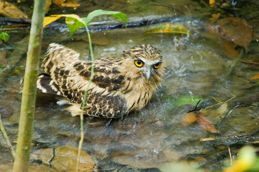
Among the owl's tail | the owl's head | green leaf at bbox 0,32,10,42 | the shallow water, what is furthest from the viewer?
green leaf at bbox 0,32,10,42

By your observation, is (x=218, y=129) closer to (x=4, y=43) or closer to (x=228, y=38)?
(x=228, y=38)

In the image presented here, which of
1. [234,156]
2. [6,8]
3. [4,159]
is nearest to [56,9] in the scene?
[6,8]

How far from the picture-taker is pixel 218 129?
469cm

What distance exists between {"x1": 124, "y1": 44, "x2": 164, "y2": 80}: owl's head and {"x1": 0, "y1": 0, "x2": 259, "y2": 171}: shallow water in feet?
1.21

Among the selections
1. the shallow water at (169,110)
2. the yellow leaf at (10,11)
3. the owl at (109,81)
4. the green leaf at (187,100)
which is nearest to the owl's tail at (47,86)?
the owl at (109,81)

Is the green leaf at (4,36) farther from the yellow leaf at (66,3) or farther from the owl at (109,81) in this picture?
the yellow leaf at (66,3)

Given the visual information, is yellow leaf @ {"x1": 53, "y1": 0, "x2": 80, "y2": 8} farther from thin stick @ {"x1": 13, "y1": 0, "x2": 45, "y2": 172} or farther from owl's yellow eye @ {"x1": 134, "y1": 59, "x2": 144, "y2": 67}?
thin stick @ {"x1": 13, "y1": 0, "x2": 45, "y2": 172}

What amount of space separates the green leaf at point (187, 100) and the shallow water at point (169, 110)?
0.08 ft

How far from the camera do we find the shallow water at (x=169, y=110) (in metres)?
4.38

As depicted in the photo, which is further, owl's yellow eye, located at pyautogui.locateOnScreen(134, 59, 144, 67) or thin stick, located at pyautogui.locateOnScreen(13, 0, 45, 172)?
owl's yellow eye, located at pyautogui.locateOnScreen(134, 59, 144, 67)

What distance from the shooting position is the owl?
4.80 meters

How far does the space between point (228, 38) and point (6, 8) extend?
8.96 ft

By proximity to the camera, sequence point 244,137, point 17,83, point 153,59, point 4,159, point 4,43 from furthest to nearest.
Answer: point 4,43 < point 17,83 < point 153,59 < point 244,137 < point 4,159

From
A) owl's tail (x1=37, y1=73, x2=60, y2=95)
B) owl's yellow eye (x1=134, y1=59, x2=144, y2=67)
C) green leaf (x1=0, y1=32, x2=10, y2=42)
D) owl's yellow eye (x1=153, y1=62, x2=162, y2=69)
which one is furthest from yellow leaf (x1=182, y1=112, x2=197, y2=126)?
green leaf (x1=0, y1=32, x2=10, y2=42)
